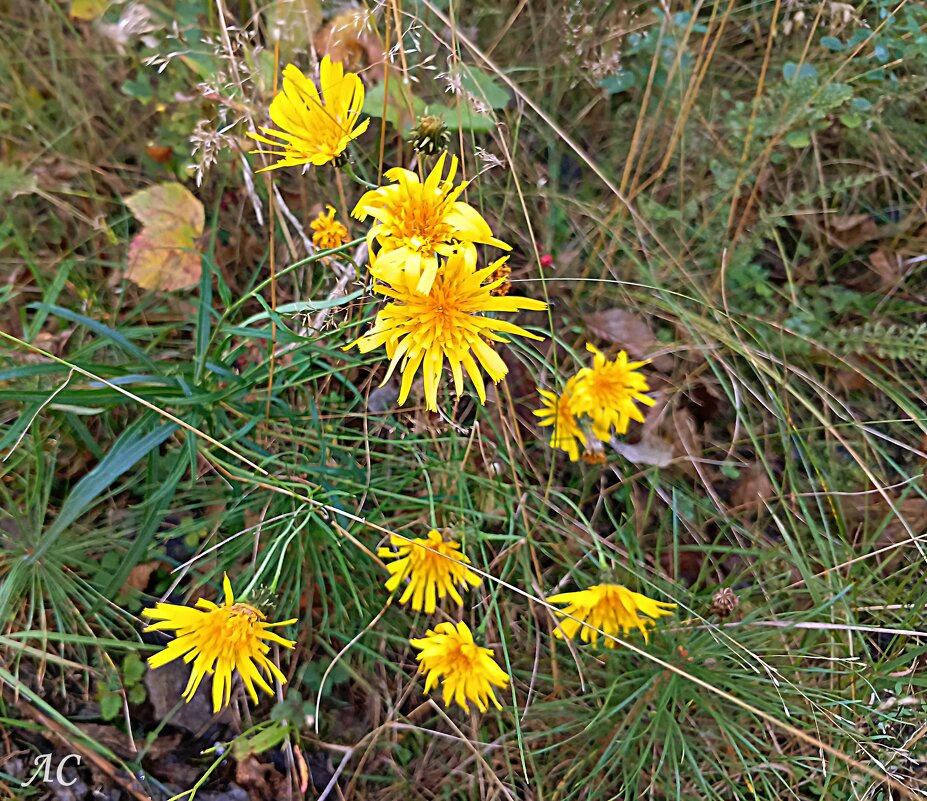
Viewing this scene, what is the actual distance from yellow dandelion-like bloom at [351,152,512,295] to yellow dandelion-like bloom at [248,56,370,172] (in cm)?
15

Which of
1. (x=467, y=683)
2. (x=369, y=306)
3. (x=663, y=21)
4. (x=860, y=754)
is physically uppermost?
(x=663, y=21)

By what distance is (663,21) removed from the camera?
1.91 m

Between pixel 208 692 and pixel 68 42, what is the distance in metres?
1.87

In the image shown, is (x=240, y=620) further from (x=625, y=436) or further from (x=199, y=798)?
(x=625, y=436)

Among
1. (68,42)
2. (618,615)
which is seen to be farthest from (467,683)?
(68,42)

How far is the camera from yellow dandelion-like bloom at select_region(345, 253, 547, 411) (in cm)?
106

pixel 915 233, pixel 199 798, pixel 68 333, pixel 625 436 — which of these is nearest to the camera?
pixel 199 798

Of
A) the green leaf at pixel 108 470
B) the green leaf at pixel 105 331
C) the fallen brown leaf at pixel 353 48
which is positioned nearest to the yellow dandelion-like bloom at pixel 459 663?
the green leaf at pixel 108 470

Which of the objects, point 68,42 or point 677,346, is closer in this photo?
point 677,346

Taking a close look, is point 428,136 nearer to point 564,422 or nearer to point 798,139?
point 564,422

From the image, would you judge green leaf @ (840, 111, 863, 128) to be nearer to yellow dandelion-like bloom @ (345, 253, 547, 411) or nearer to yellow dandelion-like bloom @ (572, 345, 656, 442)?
yellow dandelion-like bloom @ (572, 345, 656, 442)

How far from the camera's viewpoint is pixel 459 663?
4.45 feet

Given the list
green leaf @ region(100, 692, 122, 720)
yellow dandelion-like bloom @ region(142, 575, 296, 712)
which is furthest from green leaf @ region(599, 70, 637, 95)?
green leaf @ region(100, 692, 122, 720)

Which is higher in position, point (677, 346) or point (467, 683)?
point (677, 346)
